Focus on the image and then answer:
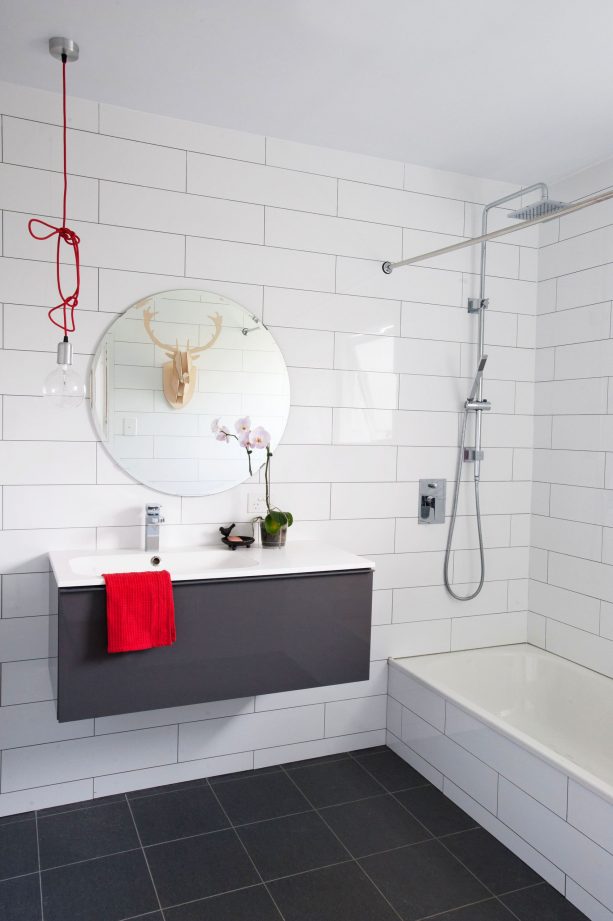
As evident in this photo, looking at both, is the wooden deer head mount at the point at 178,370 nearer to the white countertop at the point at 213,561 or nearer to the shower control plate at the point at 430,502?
the white countertop at the point at 213,561

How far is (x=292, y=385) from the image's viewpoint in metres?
2.89

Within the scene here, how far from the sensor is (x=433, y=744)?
279 cm

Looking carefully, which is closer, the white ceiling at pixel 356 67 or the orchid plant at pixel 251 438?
the white ceiling at pixel 356 67

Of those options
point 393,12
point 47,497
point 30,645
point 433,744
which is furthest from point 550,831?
point 393,12

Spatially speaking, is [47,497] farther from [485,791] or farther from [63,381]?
[485,791]

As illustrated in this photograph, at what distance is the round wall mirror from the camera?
260cm

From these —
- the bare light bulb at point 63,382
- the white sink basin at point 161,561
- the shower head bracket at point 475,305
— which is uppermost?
the shower head bracket at point 475,305

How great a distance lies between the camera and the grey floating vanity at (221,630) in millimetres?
2115

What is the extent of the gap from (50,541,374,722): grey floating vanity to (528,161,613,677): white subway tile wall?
1.12 m

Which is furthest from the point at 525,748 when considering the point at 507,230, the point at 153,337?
the point at 153,337

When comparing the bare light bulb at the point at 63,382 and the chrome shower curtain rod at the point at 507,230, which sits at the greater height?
the chrome shower curtain rod at the point at 507,230

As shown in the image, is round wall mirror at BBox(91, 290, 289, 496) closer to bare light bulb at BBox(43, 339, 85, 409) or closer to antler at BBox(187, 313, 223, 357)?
antler at BBox(187, 313, 223, 357)

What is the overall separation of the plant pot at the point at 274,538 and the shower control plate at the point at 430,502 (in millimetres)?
736

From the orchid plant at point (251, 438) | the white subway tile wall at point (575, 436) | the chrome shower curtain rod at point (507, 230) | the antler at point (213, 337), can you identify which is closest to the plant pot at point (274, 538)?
the orchid plant at point (251, 438)
